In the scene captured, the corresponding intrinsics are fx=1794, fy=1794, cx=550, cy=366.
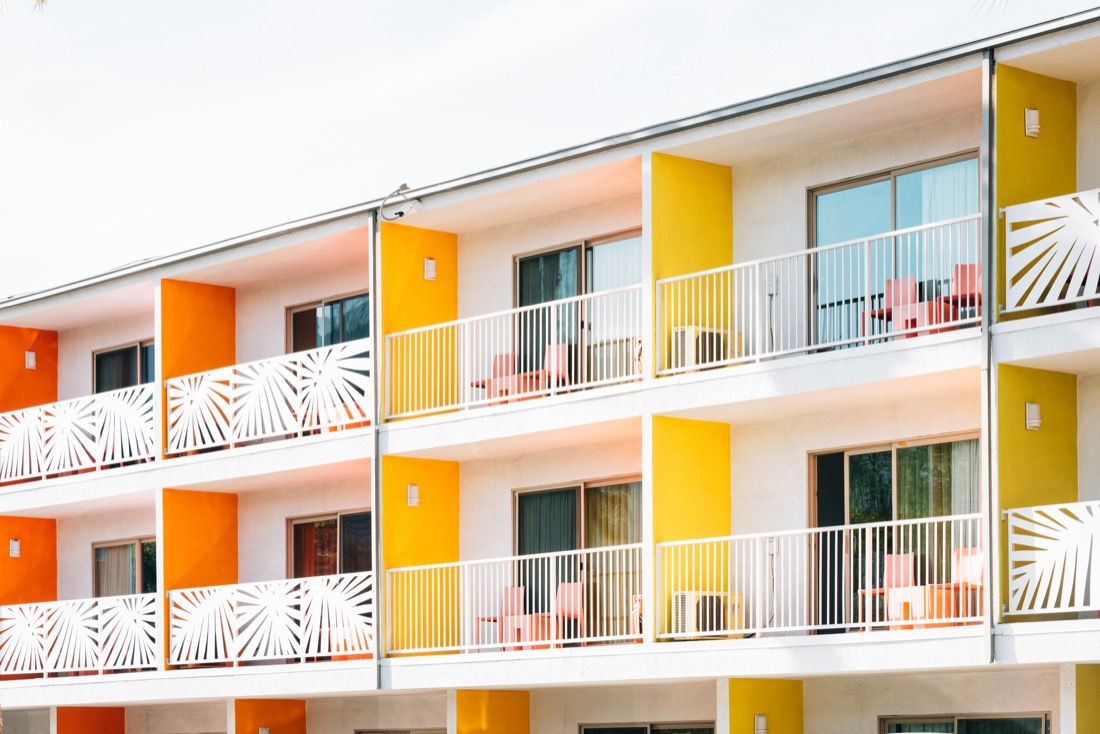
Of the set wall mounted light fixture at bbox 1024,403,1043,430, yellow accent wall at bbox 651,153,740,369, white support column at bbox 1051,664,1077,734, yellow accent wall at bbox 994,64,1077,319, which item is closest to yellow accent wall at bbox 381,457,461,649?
yellow accent wall at bbox 651,153,740,369

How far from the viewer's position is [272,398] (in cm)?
2383

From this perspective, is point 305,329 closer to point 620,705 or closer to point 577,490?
point 577,490

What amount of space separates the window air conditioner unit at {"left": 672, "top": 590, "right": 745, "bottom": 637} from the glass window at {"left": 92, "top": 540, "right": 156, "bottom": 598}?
1114cm

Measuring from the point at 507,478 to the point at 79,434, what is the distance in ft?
25.0

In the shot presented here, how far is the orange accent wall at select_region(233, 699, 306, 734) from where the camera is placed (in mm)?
23844

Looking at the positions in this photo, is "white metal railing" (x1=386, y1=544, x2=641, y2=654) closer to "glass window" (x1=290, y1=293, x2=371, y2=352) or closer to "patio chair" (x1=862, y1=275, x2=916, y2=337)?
"patio chair" (x1=862, y1=275, x2=916, y2=337)

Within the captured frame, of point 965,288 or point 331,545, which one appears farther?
point 331,545

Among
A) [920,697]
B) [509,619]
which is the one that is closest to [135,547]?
[509,619]

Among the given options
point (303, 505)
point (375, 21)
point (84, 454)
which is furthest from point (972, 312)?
point (375, 21)

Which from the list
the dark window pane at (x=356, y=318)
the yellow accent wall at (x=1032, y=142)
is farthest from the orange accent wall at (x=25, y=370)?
the yellow accent wall at (x=1032, y=142)

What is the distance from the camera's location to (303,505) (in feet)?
83.1

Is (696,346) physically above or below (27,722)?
above

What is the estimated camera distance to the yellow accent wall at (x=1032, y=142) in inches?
657

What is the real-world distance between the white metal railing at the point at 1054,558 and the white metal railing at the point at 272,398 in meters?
9.19
